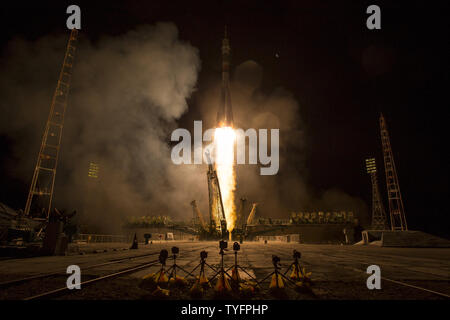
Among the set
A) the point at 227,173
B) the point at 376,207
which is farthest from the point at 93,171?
the point at 376,207

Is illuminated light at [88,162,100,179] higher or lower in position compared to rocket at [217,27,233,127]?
lower

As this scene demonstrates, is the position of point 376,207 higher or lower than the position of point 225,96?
lower

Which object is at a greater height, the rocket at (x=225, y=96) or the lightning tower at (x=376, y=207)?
the rocket at (x=225, y=96)

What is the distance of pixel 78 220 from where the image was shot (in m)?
75.0

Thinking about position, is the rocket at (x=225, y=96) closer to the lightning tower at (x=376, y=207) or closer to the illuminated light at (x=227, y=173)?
the illuminated light at (x=227, y=173)

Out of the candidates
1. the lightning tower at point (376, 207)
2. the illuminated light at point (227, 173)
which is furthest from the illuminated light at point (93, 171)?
the lightning tower at point (376, 207)

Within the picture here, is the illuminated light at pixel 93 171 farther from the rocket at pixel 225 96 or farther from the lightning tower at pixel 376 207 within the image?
the lightning tower at pixel 376 207

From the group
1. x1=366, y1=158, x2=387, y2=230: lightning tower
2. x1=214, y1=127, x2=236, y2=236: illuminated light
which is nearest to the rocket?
x1=214, y1=127, x2=236, y2=236: illuminated light

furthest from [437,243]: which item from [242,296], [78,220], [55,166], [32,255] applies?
[55,166]

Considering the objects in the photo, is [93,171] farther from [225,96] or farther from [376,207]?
[376,207]

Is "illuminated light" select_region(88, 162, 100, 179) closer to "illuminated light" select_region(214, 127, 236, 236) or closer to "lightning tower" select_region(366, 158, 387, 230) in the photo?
"illuminated light" select_region(214, 127, 236, 236)
